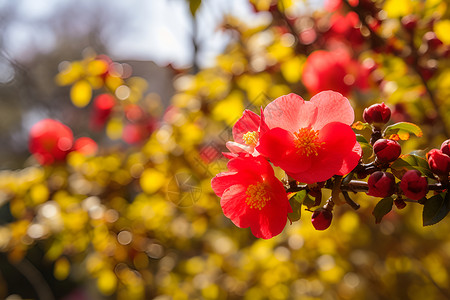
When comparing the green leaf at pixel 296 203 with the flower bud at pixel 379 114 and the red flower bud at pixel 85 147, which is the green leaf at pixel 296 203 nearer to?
the flower bud at pixel 379 114

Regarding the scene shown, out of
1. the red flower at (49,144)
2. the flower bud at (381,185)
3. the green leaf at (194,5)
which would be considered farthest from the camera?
the red flower at (49,144)

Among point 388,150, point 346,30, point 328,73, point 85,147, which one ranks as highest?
point 388,150

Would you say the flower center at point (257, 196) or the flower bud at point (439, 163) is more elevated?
the flower bud at point (439, 163)

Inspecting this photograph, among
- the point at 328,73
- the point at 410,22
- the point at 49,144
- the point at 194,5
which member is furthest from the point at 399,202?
the point at 49,144

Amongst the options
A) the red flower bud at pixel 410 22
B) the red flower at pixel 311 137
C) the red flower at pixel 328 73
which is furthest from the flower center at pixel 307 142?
the red flower at pixel 328 73

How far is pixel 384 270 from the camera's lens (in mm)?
1831

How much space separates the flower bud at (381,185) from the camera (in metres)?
0.39

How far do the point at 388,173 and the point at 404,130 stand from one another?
0.09 meters

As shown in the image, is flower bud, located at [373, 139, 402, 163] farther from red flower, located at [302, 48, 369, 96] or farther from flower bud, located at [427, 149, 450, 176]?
red flower, located at [302, 48, 369, 96]

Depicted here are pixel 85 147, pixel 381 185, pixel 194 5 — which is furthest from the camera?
pixel 85 147

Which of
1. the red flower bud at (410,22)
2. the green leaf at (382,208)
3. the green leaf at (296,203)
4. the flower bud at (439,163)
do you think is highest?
the flower bud at (439,163)

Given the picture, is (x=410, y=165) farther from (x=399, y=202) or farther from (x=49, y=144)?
(x=49, y=144)

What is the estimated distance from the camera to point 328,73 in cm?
113

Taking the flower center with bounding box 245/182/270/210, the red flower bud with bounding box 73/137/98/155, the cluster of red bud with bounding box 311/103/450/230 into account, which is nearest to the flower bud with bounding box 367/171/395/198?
the cluster of red bud with bounding box 311/103/450/230
